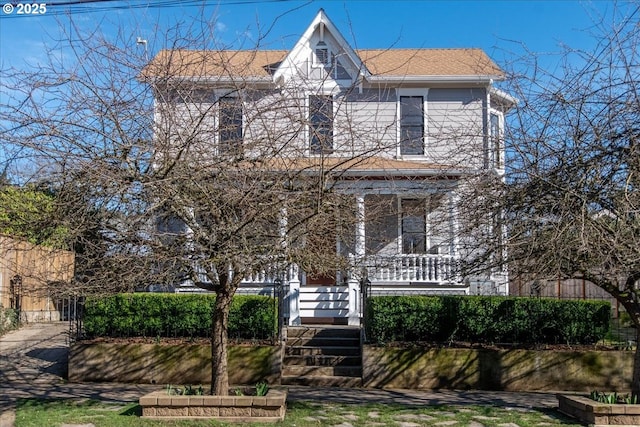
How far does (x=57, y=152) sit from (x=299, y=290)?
8.63 metres

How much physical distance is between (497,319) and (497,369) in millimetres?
965

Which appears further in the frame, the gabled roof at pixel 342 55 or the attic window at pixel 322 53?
the attic window at pixel 322 53

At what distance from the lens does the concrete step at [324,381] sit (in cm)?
1176

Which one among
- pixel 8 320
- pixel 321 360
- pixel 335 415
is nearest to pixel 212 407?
pixel 335 415

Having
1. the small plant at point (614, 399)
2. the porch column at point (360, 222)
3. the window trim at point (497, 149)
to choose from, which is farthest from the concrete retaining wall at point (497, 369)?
the window trim at point (497, 149)

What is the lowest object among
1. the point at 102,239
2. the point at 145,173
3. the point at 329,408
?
the point at 329,408

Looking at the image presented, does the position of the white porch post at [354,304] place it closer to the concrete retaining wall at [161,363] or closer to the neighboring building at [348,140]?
the neighboring building at [348,140]

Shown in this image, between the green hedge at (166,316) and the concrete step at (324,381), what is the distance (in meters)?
1.04

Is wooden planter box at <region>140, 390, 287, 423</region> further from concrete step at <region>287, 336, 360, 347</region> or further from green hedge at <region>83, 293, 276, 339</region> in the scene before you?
concrete step at <region>287, 336, 360, 347</region>

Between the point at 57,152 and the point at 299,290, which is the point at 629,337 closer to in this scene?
the point at 299,290

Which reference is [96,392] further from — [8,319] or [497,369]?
[497,369]

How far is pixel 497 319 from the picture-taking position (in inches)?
480

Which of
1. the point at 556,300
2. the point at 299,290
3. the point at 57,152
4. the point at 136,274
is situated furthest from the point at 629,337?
the point at 57,152

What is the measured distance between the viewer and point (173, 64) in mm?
7672
